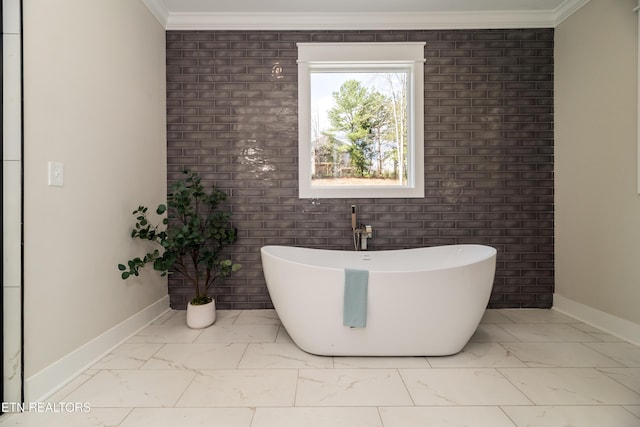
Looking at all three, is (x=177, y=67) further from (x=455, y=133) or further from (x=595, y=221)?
(x=595, y=221)

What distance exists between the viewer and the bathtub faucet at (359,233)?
299cm

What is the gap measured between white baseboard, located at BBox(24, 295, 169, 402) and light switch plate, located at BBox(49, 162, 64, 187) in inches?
38.0

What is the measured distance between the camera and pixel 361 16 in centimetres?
307

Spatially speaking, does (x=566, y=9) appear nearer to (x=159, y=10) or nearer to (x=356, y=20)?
(x=356, y=20)

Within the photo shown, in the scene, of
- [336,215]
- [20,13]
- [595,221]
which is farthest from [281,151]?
[595,221]

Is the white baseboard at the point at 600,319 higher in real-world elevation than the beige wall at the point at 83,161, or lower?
lower

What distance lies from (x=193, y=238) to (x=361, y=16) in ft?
8.11

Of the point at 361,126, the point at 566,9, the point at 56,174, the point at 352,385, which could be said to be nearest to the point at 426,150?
the point at 361,126

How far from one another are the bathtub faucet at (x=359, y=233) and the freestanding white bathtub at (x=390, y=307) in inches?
36.6

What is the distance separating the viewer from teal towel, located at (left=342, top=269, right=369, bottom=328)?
2.02 metres

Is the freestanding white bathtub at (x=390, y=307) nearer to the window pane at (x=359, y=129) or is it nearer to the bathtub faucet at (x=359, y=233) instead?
the bathtub faucet at (x=359, y=233)

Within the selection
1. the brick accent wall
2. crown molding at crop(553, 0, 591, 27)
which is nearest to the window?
the brick accent wall

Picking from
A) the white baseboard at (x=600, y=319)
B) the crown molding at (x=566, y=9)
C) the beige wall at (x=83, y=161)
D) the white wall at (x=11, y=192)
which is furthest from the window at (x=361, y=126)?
the white wall at (x=11, y=192)

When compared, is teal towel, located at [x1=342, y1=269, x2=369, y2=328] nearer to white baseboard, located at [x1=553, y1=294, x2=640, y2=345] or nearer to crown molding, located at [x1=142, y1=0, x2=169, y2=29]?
white baseboard, located at [x1=553, y1=294, x2=640, y2=345]
